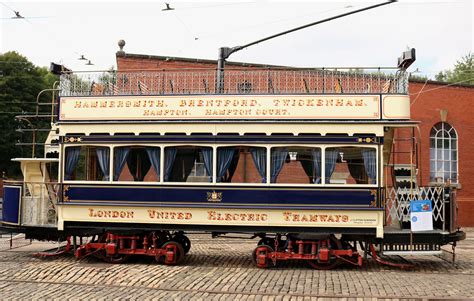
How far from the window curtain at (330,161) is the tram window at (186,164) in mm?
2699

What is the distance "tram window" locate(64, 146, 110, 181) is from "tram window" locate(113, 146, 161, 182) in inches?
11.0

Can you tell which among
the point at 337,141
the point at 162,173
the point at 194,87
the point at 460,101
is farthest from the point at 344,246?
the point at 460,101

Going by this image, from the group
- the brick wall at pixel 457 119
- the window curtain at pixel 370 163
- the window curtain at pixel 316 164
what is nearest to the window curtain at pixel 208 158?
the window curtain at pixel 316 164

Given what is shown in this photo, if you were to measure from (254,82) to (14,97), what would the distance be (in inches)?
1488

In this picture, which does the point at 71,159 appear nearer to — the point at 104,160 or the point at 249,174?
the point at 104,160

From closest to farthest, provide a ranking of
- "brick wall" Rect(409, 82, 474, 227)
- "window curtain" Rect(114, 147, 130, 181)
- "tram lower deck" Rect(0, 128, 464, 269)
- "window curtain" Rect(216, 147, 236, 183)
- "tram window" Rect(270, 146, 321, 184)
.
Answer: "tram lower deck" Rect(0, 128, 464, 269), "tram window" Rect(270, 146, 321, 184), "window curtain" Rect(216, 147, 236, 183), "window curtain" Rect(114, 147, 130, 181), "brick wall" Rect(409, 82, 474, 227)

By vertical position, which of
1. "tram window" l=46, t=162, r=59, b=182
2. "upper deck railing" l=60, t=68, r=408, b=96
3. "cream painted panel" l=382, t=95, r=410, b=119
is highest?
"upper deck railing" l=60, t=68, r=408, b=96

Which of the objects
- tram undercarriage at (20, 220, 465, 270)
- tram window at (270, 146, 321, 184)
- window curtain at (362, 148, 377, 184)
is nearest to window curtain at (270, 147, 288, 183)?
tram window at (270, 146, 321, 184)

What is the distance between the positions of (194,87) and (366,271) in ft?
20.2

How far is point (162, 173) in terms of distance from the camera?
38.4 feet

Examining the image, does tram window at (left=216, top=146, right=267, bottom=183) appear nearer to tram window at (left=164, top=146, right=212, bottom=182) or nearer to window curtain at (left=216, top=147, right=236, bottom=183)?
window curtain at (left=216, top=147, right=236, bottom=183)

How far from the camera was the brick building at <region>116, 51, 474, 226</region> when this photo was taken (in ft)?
79.8

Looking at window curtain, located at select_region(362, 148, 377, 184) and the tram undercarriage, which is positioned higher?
window curtain, located at select_region(362, 148, 377, 184)

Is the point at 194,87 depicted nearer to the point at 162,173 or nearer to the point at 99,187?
the point at 162,173
